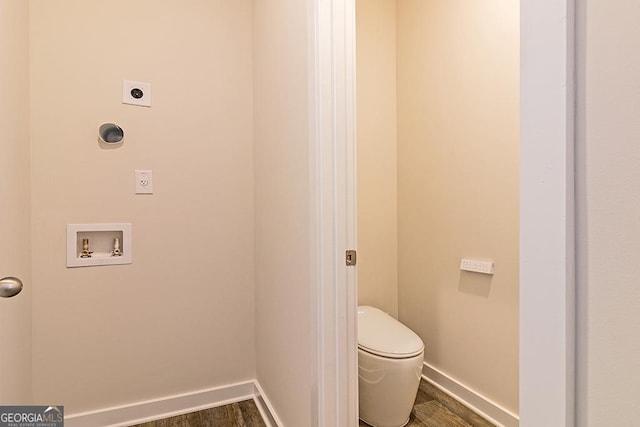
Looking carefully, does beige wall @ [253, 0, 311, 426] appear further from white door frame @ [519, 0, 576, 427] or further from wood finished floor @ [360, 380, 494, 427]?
white door frame @ [519, 0, 576, 427]

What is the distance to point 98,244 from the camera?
5.41 feet

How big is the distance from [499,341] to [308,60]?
158 cm

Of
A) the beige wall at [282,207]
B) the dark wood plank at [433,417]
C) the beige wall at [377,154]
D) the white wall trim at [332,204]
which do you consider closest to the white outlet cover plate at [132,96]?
the beige wall at [282,207]

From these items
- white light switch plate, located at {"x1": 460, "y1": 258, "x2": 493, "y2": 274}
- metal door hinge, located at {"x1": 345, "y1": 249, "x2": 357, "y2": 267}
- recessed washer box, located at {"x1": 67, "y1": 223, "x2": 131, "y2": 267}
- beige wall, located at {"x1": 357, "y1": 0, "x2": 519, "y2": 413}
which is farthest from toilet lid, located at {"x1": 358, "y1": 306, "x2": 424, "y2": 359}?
recessed washer box, located at {"x1": 67, "y1": 223, "x2": 131, "y2": 267}

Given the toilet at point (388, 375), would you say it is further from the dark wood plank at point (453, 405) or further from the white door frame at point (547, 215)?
the white door frame at point (547, 215)

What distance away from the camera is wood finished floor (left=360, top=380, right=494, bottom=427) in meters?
1.66

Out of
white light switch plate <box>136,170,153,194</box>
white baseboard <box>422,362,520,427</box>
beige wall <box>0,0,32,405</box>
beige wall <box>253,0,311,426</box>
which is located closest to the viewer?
beige wall <box>0,0,32,405</box>

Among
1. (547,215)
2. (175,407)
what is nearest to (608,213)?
(547,215)

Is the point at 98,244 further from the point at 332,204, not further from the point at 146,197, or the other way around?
the point at 332,204

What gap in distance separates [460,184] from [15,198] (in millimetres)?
2038

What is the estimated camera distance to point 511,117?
1.57m

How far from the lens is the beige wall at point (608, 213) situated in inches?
14.6

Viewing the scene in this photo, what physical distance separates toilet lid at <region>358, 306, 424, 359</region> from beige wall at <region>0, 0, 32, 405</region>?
1358 mm

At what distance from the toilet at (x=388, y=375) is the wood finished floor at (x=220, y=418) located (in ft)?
1.82
